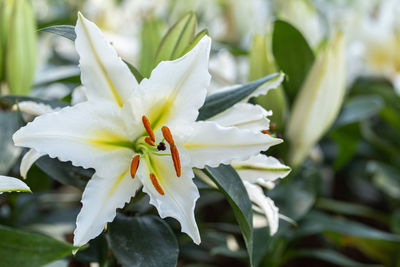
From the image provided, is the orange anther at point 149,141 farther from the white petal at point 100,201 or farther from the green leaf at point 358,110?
the green leaf at point 358,110

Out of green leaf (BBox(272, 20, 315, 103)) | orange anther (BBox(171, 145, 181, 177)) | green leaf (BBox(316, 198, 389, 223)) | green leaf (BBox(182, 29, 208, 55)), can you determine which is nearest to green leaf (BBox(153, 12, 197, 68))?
green leaf (BBox(182, 29, 208, 55))

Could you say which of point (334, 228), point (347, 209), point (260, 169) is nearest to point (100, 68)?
point (260, 169)

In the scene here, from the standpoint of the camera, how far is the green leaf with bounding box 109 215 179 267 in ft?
1.28

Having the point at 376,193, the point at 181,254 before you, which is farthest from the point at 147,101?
the point at 376,193

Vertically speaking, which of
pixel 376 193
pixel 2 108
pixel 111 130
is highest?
pixel 111 130

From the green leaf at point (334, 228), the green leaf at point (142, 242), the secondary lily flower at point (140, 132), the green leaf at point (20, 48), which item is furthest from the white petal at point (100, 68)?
the green leaf at point (334, 228)

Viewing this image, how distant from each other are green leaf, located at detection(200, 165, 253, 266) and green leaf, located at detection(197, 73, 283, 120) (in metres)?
0.05

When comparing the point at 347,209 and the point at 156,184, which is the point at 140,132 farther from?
the point at 347,209

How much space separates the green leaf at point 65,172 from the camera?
427 millimetres

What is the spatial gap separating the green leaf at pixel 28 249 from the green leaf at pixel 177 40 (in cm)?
18

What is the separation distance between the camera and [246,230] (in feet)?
1.28

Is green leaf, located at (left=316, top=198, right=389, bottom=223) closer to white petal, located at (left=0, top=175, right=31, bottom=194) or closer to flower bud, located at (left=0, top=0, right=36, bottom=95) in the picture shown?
flower bud, located at (left=0, top=0, right=36, bottom=95)

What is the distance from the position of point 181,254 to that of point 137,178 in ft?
1.35

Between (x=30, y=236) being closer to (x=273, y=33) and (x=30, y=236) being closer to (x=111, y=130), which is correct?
(x=111, y=130)
